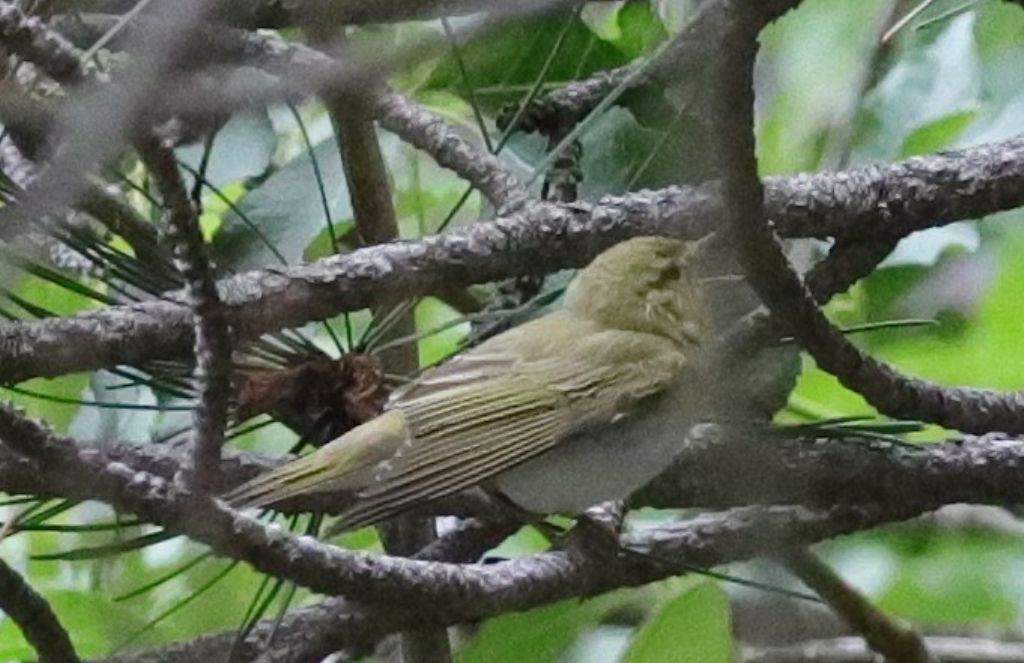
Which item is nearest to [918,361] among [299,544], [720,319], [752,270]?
[720,319]

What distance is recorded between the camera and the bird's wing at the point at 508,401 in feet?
A: 3.48

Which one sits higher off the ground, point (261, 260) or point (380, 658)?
point (261, 260)

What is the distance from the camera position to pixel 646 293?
1.41 metres

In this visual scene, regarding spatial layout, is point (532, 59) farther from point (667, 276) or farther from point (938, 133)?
point (938, 133)

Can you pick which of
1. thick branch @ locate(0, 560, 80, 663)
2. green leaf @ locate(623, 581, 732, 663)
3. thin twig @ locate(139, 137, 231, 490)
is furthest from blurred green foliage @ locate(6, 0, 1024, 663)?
thin twig @ locate(139, 137, 231, 490)

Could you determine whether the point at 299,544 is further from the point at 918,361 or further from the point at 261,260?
the point at 918,361

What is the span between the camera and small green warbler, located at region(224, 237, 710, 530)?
1.06 m

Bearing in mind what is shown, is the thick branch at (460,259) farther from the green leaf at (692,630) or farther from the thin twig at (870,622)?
the thin twig at (870,622)

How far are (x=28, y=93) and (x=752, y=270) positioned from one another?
365 millimetres

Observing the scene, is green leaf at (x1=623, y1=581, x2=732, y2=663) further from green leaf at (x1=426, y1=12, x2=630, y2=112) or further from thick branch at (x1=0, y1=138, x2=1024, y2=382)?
green leaf at (x1=426, y1=12, x2=630, y2=112)

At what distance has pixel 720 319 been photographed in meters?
1.40

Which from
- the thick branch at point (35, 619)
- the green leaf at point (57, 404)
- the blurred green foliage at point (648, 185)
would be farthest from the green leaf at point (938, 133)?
the thick branch at point (35, 619)

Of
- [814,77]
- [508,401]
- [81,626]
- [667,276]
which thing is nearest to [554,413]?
[508,401]

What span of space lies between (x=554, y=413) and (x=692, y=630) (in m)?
0.19
